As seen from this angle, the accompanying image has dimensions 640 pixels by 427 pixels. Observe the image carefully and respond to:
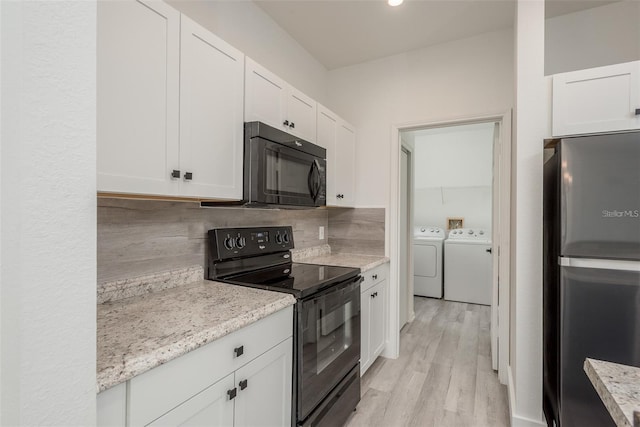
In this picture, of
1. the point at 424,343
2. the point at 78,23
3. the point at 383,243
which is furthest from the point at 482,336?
the point at 78,23

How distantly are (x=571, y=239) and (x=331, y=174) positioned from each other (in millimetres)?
1550

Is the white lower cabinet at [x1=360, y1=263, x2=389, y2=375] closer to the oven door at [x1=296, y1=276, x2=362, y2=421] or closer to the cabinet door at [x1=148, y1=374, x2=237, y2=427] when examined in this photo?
the oven door at [x1=296, y1=276, x2=362, y2=421]

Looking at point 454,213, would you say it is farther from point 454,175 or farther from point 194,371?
point 194,371

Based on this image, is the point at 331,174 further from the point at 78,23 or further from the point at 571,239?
the point at 78,23

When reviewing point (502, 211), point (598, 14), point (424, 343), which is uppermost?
point (598, 14)

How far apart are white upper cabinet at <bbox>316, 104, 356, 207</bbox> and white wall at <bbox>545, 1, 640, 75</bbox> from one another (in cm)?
154

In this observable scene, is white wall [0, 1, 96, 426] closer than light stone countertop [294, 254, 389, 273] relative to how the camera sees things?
Yes

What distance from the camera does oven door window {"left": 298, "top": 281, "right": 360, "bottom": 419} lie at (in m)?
1.50

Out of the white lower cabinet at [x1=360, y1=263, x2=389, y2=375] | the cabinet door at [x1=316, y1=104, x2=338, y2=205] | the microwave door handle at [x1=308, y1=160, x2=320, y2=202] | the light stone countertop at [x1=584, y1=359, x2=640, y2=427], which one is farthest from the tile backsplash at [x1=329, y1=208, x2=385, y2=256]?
the light stone countertop at [x1=584, y1=359, x2=640, y2=427]

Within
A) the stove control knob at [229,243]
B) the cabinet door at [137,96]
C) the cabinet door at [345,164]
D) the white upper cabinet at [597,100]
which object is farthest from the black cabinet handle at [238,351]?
the white upper cabinet at [597,100]

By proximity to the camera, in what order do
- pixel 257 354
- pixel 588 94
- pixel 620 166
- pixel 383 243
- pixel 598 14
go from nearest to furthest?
pixel 257 354 < pixel 620 166 < pixel 588 94 < pixel 598 14 < pixel 383 243

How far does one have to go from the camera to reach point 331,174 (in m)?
2.51

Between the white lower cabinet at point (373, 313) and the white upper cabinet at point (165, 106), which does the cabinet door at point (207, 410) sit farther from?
the white lower cabinet at point (373, 313)

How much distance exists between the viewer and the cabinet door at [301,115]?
6.66 feet
